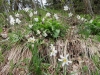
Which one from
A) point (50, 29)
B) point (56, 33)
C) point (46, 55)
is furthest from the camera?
point (50, 29)

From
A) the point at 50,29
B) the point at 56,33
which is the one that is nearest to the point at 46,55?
the point at 56,33

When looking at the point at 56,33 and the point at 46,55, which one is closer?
the point at 46,55

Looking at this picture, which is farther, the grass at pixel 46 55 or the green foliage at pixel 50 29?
the green foliage at pixel 50 29

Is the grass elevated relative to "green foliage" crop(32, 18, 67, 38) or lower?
lower

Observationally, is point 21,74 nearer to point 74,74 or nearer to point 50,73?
point 50,73

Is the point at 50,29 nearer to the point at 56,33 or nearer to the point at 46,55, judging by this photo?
the point at 56,33

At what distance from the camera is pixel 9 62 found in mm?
2838

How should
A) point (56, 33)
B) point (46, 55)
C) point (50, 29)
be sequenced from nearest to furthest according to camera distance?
point (46, 55) → point (56, 33) → point (50, 29)

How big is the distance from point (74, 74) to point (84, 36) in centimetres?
98

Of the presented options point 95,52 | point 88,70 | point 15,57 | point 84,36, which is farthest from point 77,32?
point 15,57

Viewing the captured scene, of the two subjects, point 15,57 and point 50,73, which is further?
point 15,57

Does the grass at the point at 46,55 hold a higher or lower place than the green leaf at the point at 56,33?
lower

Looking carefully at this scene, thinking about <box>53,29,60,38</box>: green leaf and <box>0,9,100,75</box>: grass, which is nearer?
<box>0,9,100,75</box>: grass

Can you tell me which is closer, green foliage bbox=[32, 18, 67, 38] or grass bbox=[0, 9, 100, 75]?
grass bbox=[0, 9, 100, 75]
